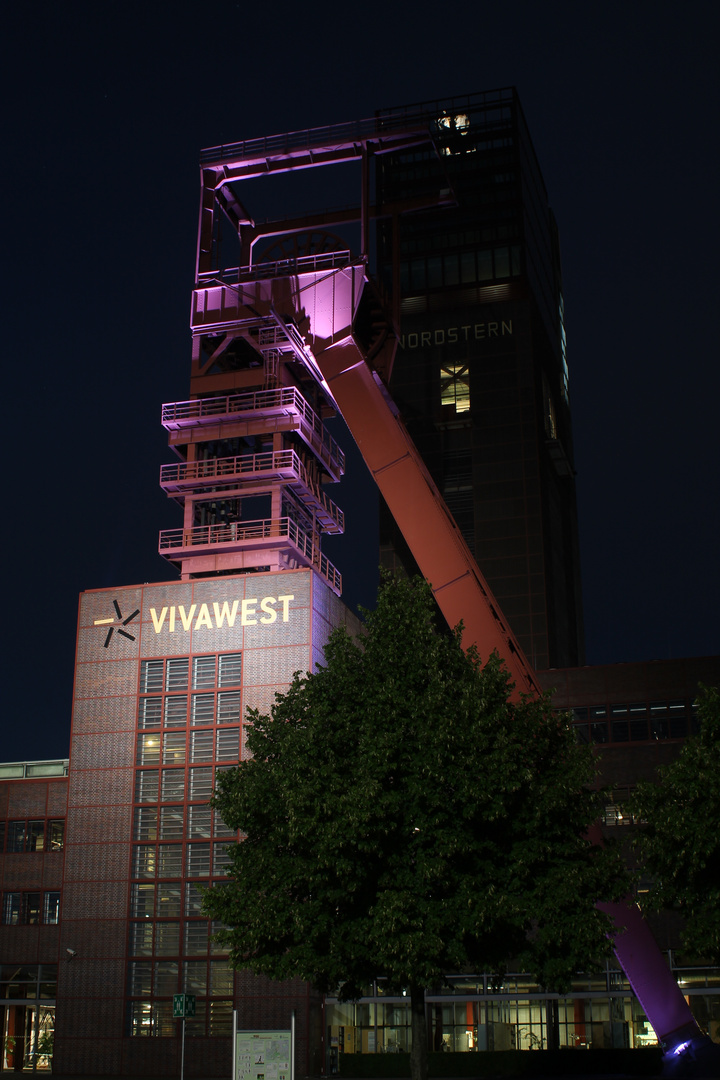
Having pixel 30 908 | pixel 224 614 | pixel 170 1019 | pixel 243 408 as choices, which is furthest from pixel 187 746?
pixel 243 408

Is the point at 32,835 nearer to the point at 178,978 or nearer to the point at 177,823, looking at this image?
the point at 177,823

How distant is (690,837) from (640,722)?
27.5 m

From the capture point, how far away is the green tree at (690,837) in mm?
31922

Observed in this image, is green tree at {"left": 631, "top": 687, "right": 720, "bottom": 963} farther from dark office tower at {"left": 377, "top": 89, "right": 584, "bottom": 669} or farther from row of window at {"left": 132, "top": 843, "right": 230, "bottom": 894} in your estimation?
dark office tower at {"left": 377, "top": 89, "right": 584, "bottom": 669}

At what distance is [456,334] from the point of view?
9762 centimetres

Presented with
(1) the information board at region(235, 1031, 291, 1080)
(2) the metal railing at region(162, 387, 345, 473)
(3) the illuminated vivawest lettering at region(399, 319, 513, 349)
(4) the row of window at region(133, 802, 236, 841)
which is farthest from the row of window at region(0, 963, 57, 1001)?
(3) the illuminated vivawest lettering at region(399, 319, 513, 349)

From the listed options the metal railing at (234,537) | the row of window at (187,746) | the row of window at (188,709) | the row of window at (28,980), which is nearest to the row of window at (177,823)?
the row of window at (187,746)

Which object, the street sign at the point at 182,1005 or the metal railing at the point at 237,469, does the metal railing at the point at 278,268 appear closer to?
the metal railing at the point at 237,469

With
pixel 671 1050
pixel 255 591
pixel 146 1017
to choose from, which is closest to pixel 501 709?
pixel 671 1050

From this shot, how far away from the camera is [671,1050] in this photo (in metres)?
38.1

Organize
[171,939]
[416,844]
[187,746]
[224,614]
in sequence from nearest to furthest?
[416,844]
[171,939]
[187,746]
[224,614]

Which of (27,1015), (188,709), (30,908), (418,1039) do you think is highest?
(188,709)

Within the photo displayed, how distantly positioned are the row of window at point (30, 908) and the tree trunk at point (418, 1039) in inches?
998

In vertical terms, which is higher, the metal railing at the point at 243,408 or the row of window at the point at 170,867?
the metal railing at the point at 243,408
